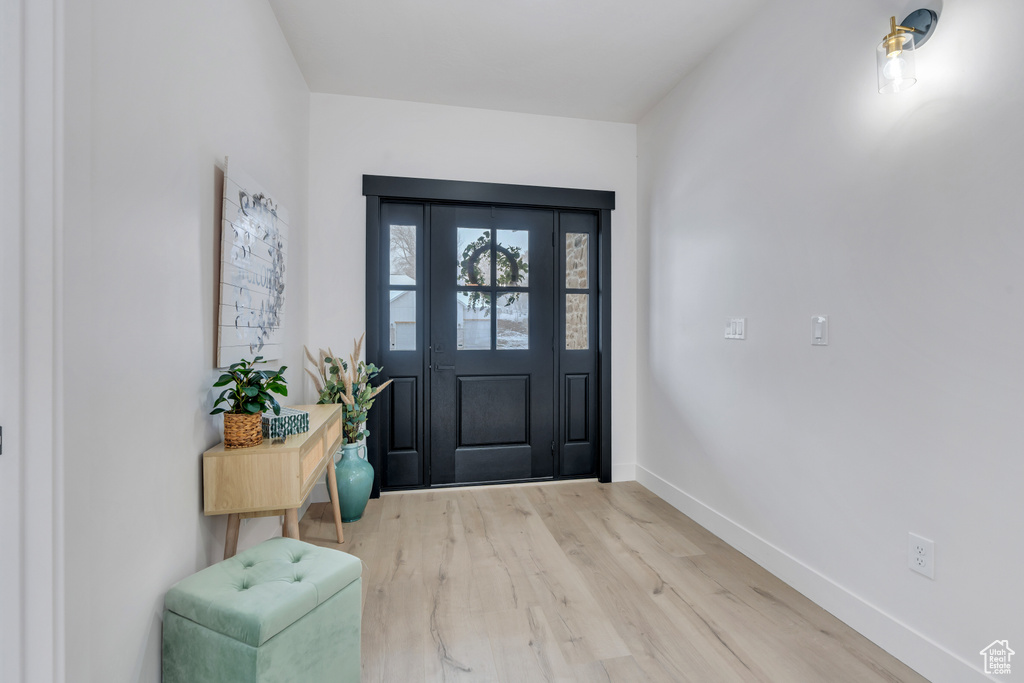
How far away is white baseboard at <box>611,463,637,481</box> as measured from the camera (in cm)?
361

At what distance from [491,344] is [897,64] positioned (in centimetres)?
249

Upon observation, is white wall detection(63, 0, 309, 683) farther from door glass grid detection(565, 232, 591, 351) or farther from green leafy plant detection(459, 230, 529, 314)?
door glass grid detection(565, 232, 591, 351)

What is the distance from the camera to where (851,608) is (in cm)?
184

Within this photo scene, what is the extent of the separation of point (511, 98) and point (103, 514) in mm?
3036

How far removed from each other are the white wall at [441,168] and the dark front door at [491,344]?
13.5 inches

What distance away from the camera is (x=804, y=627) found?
1.83 metres

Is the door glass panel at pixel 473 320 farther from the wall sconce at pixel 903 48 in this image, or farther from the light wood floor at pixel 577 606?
the wall sconce at pixel 903 48

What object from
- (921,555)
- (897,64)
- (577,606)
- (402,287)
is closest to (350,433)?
(402,287)

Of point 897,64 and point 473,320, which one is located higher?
point 897,64

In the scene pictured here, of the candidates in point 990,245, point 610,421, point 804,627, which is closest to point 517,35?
point 990,245

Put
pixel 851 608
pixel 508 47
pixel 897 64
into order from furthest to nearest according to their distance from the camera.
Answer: pixel 508 47
pixel 851 608
pixel 897 64

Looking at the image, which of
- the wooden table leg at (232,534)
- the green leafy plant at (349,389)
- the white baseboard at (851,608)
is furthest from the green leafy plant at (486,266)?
the wooden table leg at (232,534)

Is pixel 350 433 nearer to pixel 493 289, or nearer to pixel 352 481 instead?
pixel 352 481

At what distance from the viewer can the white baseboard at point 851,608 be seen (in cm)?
152
